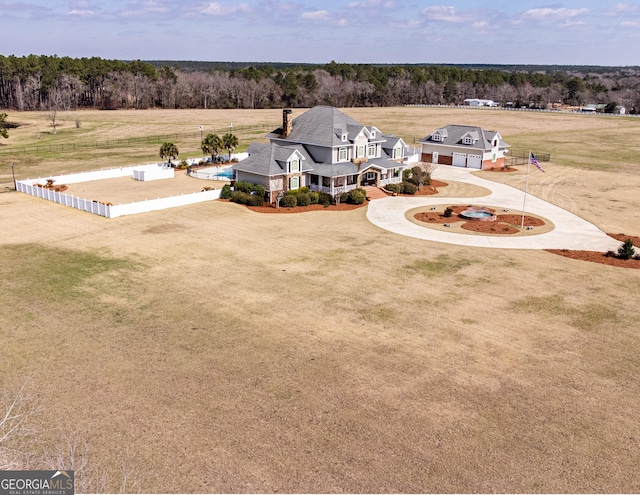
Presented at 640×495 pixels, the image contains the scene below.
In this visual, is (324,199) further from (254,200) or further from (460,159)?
(460,159)

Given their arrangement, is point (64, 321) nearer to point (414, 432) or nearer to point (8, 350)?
point (8, 350)

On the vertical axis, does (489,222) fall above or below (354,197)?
below

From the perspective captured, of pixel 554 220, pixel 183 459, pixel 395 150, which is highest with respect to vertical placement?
pixel 395 150

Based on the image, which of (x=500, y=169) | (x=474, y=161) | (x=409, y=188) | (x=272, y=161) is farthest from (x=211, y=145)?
(x=500, y=169)

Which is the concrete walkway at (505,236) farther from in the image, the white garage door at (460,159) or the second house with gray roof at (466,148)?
the white garage door at (460,159)

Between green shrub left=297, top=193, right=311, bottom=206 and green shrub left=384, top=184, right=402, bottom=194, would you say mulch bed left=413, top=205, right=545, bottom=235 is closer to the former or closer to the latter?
green shrub left=384, top=184, right=402, bottom=194

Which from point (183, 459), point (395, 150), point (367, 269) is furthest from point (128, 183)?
point (183, 459)
